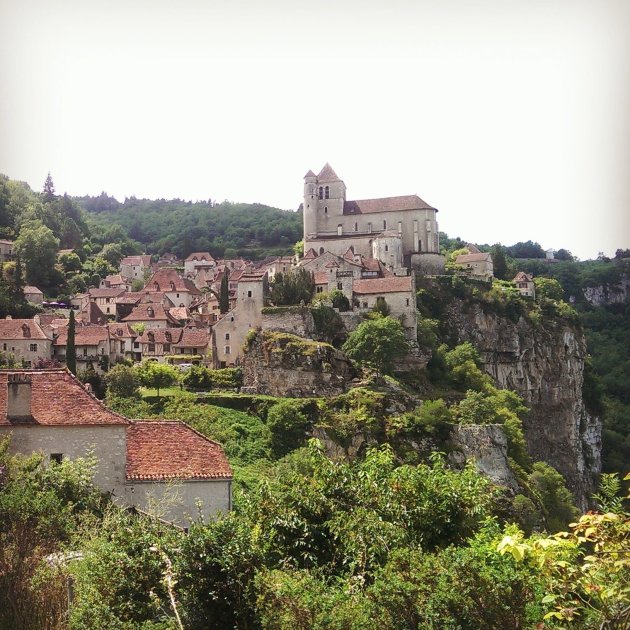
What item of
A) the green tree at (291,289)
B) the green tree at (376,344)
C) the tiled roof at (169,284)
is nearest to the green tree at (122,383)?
the green tree at (291,289)

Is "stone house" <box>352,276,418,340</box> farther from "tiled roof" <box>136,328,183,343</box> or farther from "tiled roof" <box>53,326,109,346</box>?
"tiled roof" <box>53,326,109,346</box>

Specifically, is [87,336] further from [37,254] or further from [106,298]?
[37,254]

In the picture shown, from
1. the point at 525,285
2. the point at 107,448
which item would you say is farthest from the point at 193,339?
the point at 107,448

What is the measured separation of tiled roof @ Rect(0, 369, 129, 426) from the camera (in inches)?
946

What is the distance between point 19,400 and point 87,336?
138 feet

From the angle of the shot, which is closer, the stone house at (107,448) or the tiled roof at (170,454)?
the stone house at (107,448)

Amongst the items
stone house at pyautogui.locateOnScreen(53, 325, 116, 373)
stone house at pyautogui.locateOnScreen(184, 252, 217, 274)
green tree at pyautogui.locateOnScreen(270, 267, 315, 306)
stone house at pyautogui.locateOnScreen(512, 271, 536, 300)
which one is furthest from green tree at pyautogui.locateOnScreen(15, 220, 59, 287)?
stone house at pyautogui.locateOnScreen(512, 271, 536, 300)

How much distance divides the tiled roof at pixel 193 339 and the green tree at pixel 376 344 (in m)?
11.1

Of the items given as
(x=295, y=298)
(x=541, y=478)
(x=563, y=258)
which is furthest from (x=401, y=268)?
(x=563, y=258)

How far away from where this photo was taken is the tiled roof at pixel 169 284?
93.1m

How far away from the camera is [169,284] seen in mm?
93938

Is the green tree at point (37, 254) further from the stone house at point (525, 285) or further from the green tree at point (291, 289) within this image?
the stone house at point (525, 285)

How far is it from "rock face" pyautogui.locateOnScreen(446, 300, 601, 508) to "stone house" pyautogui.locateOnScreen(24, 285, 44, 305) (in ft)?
127

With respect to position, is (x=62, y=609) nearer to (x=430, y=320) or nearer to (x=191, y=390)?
(x=191, y=390)
